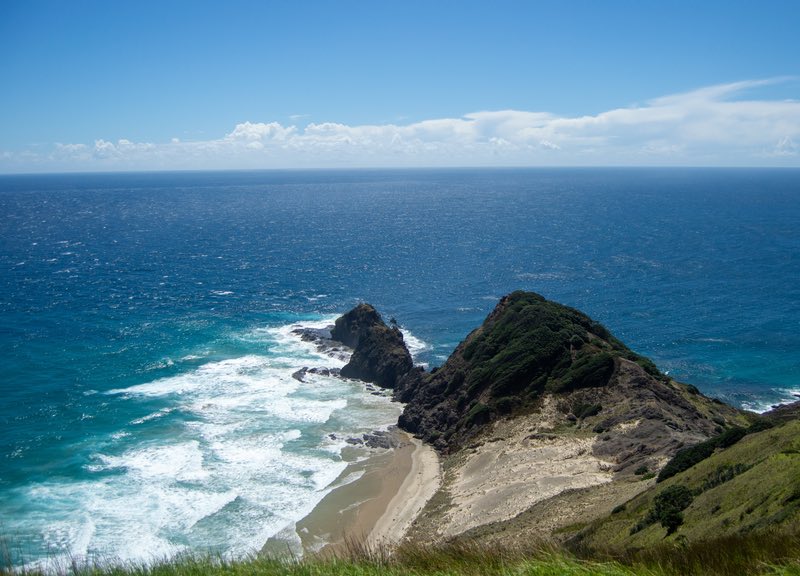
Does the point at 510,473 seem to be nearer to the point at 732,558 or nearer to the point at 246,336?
the point at 732,558

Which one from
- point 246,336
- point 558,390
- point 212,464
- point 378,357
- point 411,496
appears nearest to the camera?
point 411,496

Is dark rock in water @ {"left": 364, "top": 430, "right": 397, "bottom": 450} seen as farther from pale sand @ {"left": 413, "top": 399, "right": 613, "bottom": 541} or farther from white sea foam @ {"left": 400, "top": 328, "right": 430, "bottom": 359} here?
white sea foam @ {"left": 400, "top": 328, "right": 430, "bottom": 359}

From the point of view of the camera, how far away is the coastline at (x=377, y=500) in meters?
35.5

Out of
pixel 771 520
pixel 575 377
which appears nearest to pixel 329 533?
pixel 575 377

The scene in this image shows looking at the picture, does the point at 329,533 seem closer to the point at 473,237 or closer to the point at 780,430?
the point at 780,430

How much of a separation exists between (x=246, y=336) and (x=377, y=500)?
39.3 meters

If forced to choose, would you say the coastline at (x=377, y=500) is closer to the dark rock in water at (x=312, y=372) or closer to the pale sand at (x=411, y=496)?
the pale sand at (x=411, y=496)

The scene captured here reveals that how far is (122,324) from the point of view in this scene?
7662 centimetres

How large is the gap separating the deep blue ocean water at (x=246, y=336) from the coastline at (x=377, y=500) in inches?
65.4

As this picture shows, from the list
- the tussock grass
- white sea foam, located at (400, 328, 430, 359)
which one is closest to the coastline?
white sea foam, located at (400, 328, 430, 359)

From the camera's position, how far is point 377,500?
40.0 m

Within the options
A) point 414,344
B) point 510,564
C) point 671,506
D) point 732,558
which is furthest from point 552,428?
point 510,564

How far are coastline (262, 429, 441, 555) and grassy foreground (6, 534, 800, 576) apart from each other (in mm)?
22746

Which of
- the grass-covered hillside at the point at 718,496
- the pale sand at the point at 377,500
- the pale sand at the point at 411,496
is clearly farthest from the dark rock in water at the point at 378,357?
the grass-covered hillside at the point at 718,496
